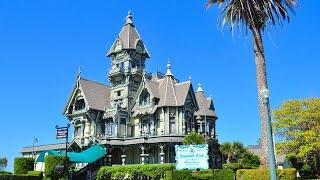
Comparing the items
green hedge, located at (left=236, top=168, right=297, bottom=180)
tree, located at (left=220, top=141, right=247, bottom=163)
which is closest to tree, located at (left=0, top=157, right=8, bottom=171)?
tree, located at (left=220, top=141, right=247, bottom=163)

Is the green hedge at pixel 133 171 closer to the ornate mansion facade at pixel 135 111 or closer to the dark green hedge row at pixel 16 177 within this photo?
the ornate mansion facade at pixel 135 111

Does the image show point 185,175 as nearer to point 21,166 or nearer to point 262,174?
point 262,174

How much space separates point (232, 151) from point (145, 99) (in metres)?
13.9


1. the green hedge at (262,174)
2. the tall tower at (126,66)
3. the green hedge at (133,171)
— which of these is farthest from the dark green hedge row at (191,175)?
the tall tower at (126,66)

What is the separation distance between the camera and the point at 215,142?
54.0m

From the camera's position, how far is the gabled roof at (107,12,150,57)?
58.6 m

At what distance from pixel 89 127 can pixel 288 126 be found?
87.8 ft

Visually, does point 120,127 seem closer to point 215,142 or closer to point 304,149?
point 215,142

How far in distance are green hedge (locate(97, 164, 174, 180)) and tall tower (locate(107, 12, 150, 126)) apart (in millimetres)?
8575

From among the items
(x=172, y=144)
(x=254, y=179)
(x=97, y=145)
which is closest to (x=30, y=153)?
(x=97, y=145)

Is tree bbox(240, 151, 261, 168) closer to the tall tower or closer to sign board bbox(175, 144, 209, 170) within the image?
the tall tower

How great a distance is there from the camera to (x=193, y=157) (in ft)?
124

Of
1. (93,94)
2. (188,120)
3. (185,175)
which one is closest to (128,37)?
(93,94)

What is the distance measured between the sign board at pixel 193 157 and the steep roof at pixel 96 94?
21.0 meters
